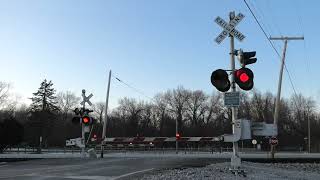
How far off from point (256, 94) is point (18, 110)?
75.0 meters

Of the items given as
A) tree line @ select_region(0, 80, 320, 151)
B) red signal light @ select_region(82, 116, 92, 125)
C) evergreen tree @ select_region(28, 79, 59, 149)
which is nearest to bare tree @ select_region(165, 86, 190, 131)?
tree line @ select_region(0, 80, 320, 151)

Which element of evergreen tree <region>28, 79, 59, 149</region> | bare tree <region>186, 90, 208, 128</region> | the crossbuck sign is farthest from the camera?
bare tree <region>186, 90, 208, 128</region>

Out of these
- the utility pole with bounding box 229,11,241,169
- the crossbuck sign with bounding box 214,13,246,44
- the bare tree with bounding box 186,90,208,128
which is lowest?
the utility pole with bounding box 229,11,241,169

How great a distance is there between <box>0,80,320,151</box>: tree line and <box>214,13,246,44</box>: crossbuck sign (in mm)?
86525

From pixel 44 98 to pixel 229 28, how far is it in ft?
338

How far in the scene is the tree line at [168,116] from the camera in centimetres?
11094

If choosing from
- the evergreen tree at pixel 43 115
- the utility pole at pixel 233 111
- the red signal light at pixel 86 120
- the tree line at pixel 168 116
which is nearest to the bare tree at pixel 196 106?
the tree line at pixel 168 116

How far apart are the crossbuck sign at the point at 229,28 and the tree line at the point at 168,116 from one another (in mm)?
86525

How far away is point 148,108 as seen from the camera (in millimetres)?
143250

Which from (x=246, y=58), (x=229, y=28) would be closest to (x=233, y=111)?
(x=246, y=58)

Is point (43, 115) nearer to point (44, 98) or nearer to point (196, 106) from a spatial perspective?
point (44, 98)

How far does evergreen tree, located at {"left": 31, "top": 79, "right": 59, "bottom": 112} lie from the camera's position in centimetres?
11275

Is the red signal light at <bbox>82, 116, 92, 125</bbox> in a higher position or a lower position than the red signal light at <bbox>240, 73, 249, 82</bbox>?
lower

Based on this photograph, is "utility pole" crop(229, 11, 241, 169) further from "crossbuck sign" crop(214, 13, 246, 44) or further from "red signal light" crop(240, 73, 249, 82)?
"red signal light" crop(240, 73, 249, 82)
